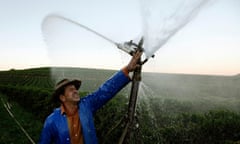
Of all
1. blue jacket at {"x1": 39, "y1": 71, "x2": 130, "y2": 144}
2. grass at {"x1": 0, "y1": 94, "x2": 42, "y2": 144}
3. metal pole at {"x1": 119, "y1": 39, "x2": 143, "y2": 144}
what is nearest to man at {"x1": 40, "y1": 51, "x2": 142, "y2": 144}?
blue jacket at {"x1": 39, "y1": 71, "x2": 130, "y2": 144}

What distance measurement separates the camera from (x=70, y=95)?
3.81 meters

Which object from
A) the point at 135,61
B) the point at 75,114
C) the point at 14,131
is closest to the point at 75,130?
the point at 75,114

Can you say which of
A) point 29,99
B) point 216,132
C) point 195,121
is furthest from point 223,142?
point 29,99

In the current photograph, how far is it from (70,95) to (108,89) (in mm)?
476

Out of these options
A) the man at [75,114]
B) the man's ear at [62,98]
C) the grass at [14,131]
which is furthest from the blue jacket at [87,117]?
the grass at [14,131]

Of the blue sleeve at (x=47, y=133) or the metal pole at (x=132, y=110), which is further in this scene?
the blue sleeve at (x=47, y=133)

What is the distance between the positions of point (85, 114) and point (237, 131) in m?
3.71

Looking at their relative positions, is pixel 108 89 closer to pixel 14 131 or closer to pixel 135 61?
pixel 135 61

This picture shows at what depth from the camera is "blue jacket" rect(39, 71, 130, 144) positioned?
11.7 ft

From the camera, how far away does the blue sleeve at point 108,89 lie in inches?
138

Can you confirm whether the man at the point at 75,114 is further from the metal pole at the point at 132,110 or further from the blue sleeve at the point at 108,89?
the metal pole at the point at 132,110

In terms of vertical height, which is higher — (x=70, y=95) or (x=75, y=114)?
(x=70, y=95)

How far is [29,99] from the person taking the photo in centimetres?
2302

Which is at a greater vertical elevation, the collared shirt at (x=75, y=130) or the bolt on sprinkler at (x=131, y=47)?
the bolt on sprinkler at (x=131, y=47)
